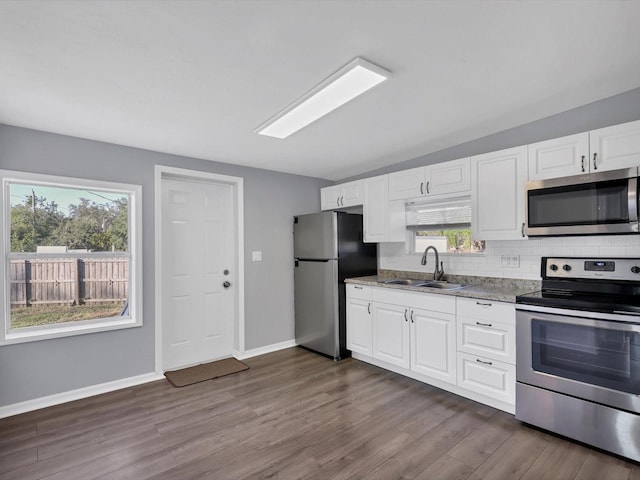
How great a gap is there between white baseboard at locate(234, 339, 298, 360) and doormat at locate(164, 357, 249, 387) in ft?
0.35

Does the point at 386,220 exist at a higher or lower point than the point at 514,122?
lower

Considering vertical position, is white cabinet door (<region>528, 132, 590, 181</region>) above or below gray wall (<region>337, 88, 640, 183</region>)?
below

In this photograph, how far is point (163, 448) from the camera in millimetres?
2246

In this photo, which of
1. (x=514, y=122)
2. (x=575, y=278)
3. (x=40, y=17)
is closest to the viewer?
(x=40, y=17)

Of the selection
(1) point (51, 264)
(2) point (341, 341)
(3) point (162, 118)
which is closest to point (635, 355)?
(2) point (341, 341)

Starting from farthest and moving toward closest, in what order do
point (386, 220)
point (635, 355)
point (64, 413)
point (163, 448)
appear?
point (386, 220) < point (64, 413) < point (163, 448) < point (635, 355)

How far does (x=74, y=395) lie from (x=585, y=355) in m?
4.05

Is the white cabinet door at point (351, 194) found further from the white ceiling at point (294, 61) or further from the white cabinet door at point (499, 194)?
the white cabinet door at point (499, 194)

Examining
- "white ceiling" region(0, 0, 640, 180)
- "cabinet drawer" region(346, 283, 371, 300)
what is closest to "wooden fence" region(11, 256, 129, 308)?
"white ceiling" region(0, 0, 640, 180)

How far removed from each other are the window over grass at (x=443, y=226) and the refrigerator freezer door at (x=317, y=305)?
104 centimetres

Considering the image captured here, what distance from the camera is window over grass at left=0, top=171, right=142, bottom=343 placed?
2799mm

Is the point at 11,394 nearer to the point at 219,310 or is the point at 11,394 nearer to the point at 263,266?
the point at 219,310

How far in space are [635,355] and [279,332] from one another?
3411 millimetres

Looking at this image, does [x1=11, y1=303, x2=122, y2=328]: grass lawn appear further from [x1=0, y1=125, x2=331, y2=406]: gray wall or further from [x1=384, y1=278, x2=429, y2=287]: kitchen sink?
[x1=384, y1=278, x2=429, y2=287]: kitchen sink
